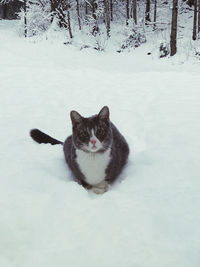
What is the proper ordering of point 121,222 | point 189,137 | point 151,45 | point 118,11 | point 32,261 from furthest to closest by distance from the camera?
point 118,11, point 151,45, point 189,137, point 121,222, point 32,261

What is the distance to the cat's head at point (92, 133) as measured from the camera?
10.0 feet

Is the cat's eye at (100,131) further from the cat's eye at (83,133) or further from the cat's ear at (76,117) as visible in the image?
the cat's ear at (76,117)

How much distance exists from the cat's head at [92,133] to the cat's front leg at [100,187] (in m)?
0.36

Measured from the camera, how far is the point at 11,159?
12.0ft

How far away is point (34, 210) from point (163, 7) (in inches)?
926

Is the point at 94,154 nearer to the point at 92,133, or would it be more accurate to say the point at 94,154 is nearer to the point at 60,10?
the point at 92,133

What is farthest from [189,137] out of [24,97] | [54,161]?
[24,97]

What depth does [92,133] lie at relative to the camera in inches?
123

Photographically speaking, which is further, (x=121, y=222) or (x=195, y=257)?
(x=121, y=222)

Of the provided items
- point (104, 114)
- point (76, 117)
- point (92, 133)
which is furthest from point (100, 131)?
point (76, 117)

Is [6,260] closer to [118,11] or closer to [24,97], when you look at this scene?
[24,97]

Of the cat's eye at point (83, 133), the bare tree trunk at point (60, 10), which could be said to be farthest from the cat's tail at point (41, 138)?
the bare tree trunk at point (60, 10)

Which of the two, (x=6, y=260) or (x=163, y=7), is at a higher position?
(x=163, y=7)

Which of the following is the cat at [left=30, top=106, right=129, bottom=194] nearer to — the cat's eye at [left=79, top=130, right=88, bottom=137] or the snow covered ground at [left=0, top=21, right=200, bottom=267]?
the cat's eye at [left=79, top=130, right=88, bottom=137]
